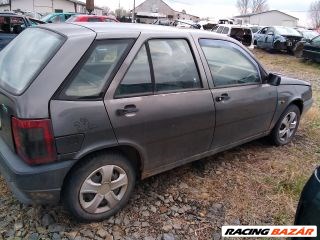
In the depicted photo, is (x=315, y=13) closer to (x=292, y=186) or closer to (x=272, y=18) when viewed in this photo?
(x=272, y=18)

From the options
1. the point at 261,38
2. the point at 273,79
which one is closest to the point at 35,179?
the point at 273,79

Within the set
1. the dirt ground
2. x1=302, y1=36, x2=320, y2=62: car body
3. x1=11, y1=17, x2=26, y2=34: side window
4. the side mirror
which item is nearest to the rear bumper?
the dirt ground

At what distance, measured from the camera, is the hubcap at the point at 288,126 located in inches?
182

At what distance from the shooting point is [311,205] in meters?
1.88

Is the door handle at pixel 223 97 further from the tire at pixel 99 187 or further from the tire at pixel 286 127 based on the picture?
the tire at pixel 286 127

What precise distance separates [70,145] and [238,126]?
202 cm

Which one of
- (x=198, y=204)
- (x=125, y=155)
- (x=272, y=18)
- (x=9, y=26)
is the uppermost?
(x=272, y=18)

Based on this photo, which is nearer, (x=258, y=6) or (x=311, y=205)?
(x=311, y=205)

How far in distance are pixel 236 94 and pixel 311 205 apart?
6.12ft

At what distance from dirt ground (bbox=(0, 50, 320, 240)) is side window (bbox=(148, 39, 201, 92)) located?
1098mm

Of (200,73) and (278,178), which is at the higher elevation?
(200,73)

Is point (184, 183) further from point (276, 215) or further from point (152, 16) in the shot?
point (152, 16)

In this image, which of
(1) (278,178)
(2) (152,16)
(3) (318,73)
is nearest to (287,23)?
(2) (152,16)

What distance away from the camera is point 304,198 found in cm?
196
